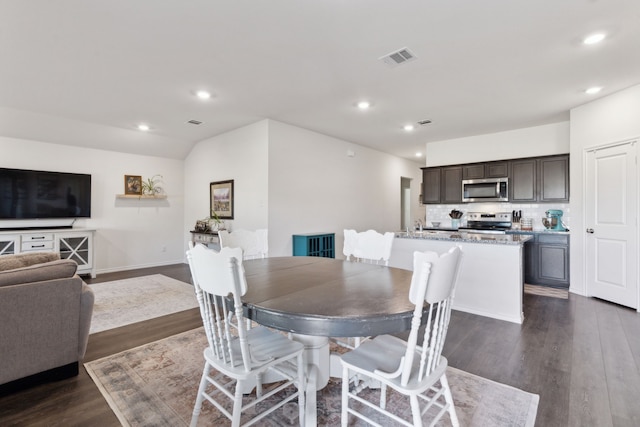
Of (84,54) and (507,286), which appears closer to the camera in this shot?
(84,54)

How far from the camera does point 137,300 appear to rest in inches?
154

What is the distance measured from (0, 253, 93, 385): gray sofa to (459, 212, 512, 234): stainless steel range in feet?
18.1

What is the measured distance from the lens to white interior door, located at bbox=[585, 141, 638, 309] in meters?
3.60

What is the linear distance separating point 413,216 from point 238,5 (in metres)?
7.57

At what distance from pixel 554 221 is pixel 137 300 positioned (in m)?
6.25

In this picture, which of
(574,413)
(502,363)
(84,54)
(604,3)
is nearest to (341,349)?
(502,363)

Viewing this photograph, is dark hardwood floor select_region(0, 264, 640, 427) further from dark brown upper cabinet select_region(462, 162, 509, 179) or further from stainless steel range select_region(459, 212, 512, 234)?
dark brown upper cabinet select_region(462, 162, 509, 179)

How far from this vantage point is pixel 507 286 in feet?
10.5

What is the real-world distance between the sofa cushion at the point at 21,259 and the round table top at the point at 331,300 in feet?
6.18

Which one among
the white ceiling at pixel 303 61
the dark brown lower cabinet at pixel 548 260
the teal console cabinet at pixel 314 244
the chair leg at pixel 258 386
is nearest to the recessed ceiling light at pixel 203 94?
the white ceiling at pixel 303 61

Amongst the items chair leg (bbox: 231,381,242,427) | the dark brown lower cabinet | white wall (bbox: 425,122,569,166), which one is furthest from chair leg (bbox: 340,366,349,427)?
white wall (bbox: 425,122,569,166)

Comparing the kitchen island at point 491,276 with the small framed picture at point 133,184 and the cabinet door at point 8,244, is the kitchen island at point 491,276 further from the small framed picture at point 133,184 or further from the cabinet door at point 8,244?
the cabinet door at point 8,244

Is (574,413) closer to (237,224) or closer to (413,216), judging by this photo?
(237,224)

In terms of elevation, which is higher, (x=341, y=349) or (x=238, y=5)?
(x=238, y=5)
